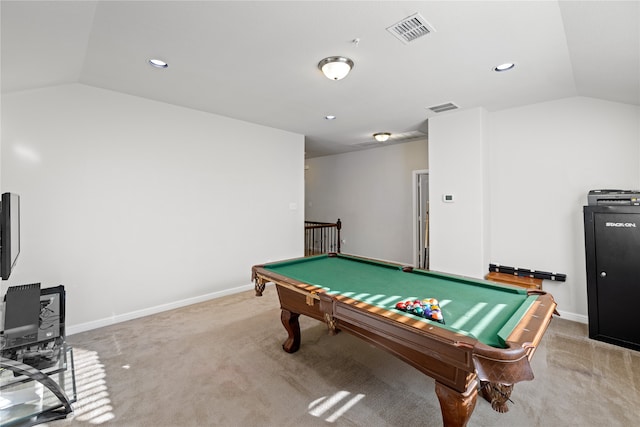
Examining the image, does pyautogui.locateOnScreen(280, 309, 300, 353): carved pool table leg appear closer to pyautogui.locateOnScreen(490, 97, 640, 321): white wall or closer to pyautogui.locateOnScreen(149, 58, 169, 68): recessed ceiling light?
pyautogui.locateOnScreen(149, 58, 169, 68): recessed ceiling light

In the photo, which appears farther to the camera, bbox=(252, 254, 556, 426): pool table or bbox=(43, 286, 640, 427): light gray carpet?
bbox=(43, 286, 640, 427): light gray carpet

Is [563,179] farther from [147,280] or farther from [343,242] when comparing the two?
[147,280]

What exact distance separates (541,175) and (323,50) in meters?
3.23

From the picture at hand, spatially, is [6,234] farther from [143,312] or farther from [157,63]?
[143,312]

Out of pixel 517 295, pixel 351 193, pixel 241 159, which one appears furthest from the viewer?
pixel 351 193

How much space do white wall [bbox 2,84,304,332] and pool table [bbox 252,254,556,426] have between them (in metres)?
1.86

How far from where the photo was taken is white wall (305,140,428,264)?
19.8 feet

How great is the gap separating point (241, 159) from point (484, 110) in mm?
Answer: 3611

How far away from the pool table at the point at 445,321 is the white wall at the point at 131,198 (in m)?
1.86

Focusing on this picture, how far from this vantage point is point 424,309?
5.41 ft

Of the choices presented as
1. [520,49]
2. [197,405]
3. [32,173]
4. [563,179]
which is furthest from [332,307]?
[563,179]

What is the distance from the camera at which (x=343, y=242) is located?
7.43 m

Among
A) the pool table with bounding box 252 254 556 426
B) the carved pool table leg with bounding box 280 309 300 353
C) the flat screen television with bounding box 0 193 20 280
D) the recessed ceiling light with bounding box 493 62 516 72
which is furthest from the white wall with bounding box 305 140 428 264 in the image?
the flat screen television with bounding box 0 193 20 280

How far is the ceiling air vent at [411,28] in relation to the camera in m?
1.97
